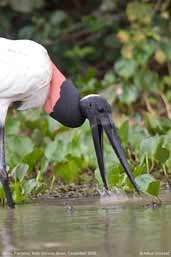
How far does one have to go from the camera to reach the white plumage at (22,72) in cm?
533

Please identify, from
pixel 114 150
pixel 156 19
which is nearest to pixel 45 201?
pixel 114 150

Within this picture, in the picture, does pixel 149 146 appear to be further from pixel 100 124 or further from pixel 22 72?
pixel 22 72

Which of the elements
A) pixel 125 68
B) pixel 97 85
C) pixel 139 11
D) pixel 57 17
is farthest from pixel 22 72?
pixel 57 17

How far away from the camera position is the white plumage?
5328mm

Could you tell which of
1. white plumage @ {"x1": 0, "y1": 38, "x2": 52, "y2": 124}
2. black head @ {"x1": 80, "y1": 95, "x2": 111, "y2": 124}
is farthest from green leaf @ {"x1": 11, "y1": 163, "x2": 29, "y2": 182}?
black head @ {"x1": 80, "y1": 95, "x2": 111, "y2": 124}

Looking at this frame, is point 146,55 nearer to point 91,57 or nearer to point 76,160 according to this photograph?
point 91,57

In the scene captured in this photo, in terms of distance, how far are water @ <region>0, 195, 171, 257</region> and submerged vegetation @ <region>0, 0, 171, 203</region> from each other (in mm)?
280

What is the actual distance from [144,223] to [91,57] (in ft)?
17.8

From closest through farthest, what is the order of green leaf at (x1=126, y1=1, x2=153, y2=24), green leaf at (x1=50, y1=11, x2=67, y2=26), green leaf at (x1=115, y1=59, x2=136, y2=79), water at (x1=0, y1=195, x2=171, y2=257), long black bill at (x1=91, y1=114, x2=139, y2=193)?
water at (x1=0, y1=195, x2=171, y2=257), long black bill at (x1=91, y1=114, x2=139, y2=193), green leaf at (x1=115, y1=59, x2=136, y2=79), green leaf at (x1=126, y1=1, x2=153, y2=24), green leaf at (x1=50, y1=11, x2=67, y2=26)

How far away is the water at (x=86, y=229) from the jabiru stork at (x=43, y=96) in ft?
1.29

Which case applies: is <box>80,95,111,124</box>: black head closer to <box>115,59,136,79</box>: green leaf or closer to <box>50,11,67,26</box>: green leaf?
<box>115,59,136,79</box>: green leaf

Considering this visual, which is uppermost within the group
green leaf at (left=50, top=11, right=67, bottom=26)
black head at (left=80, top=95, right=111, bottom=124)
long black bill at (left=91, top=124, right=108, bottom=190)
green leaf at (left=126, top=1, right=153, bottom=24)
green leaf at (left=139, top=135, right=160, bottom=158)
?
black head at (left=80, top=95, right=111, bottom=124)

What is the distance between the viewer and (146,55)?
8.20 m

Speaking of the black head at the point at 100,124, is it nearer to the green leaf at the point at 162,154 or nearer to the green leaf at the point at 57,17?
the green leaf at the point at 162,154
